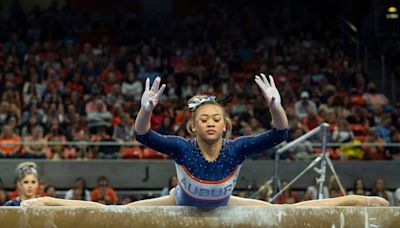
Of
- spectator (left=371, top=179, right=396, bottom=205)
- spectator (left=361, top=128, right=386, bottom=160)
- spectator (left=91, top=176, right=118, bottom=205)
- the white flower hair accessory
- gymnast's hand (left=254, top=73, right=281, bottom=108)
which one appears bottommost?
spectator (left=371, top=179, right=396, bottom=205)

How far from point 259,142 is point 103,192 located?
555 cm

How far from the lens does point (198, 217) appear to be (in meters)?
4.07

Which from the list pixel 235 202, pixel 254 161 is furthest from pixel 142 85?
pixel 235 202

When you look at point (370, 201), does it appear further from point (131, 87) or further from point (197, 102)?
point (131, 87)

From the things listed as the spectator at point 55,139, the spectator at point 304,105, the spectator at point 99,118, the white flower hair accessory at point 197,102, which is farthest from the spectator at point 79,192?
the white flower hair accessory at point 197,102

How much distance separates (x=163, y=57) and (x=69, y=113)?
2964 mm

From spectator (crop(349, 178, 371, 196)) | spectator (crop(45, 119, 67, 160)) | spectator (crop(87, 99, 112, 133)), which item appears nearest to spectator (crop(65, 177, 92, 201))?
spectator (crop(45, 119, 67, 160))

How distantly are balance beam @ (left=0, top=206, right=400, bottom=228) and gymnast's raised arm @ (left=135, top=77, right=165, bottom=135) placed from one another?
1.48 feet

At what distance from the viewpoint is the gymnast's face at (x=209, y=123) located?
14.6 feet

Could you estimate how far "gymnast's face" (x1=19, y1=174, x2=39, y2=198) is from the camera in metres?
5.54

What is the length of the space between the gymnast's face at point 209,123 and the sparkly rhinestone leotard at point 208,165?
0.28 ft

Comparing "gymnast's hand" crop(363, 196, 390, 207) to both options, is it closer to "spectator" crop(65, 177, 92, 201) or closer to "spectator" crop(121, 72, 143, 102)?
"spectator" crop(65, 177, 92, 201)

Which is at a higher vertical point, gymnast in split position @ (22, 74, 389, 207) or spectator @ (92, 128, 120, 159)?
gymnast in split position @ (22, 74, 389, 207)

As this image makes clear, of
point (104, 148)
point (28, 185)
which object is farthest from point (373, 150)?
point (28, 185)
